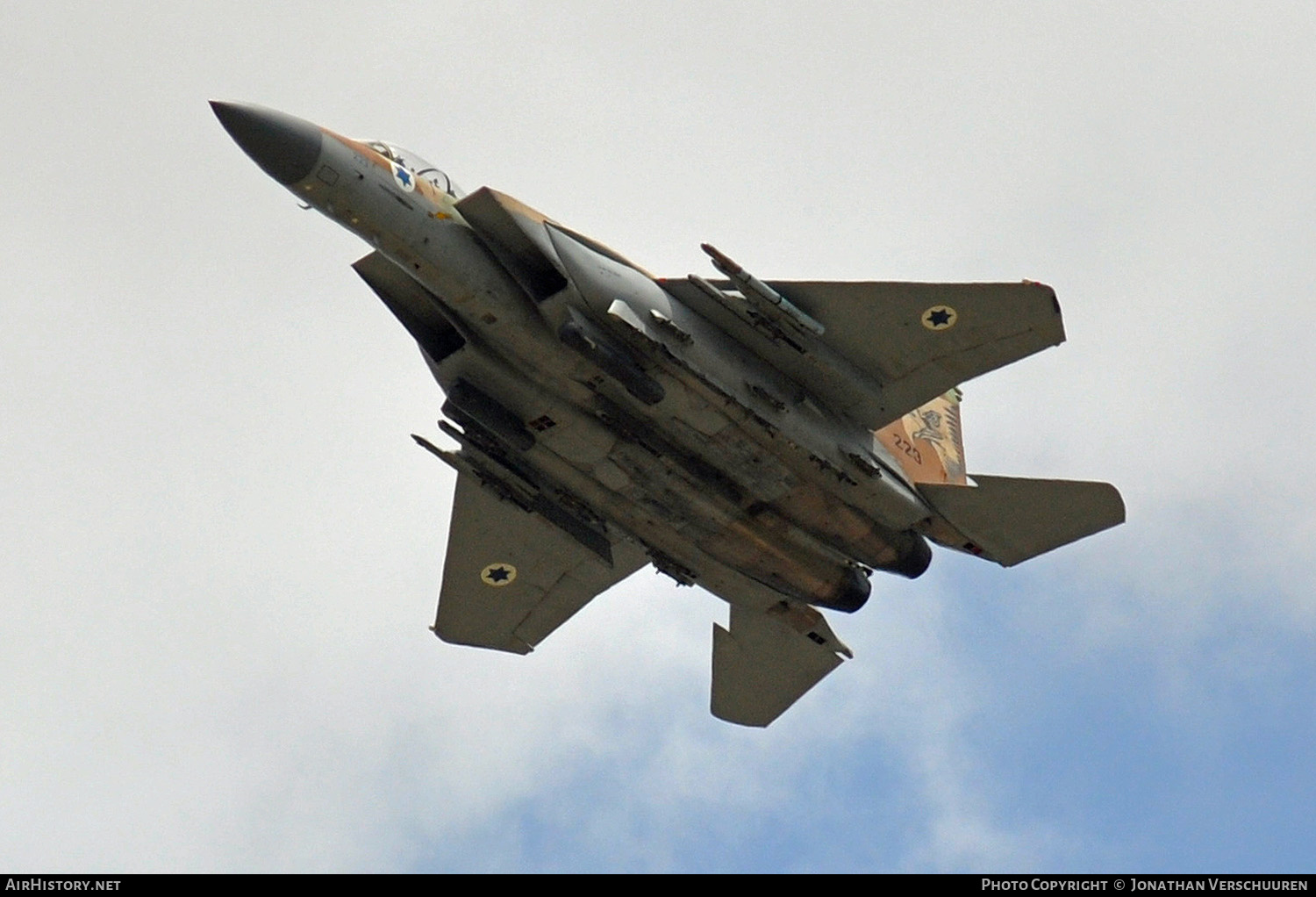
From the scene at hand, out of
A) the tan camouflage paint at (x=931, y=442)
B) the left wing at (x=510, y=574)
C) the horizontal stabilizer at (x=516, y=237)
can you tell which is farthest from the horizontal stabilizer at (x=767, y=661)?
the horizontal stabilizer at (x=516, y=237)

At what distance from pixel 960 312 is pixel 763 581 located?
5653 mm

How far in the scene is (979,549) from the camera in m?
28.2

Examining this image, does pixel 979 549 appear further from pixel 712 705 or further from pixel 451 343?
pixel 451 343

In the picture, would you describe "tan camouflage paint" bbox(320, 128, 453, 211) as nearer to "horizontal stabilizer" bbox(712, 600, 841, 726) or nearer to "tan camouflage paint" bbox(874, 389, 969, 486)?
"tan camouflage paint" bbox(874, 389, 969, 486)

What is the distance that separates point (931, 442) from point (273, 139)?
37.6 ft

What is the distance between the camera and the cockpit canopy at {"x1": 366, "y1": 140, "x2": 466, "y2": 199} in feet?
79.6

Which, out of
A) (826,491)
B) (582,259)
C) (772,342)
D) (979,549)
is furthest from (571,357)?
(979,549)

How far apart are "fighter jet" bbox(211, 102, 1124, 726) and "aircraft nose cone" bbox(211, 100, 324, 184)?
3 cm

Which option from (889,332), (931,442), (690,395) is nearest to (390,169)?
(690,395)

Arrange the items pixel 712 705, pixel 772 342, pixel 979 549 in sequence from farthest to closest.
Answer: pixel 712 705 < pixel 979 549 < pixel 772 342

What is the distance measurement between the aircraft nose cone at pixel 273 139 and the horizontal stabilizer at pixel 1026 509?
34.5 feet

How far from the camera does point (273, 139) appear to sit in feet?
75.8

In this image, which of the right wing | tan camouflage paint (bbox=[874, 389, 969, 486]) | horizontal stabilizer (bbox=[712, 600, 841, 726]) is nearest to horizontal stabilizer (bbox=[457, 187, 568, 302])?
the right wing

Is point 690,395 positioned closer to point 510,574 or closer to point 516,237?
point 516,237
